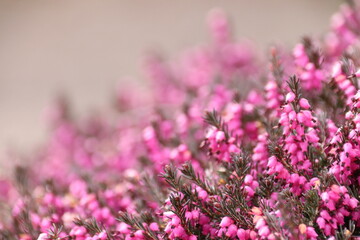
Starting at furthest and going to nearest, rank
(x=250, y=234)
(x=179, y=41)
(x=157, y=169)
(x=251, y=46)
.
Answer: (x=179, y=41), (x=251, y=46), (x=157, y=169), (x=250, y=234)

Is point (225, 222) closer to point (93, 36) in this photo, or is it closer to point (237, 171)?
point (237, 171)

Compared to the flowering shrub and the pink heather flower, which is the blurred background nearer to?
the flowering shrub

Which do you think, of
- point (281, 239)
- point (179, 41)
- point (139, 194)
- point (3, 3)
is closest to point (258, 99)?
point (139, 194)

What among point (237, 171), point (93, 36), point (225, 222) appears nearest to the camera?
point (225, 222)

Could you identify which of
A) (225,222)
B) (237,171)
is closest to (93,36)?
(237,171)

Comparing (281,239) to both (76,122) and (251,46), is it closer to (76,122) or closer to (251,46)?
(76,122)

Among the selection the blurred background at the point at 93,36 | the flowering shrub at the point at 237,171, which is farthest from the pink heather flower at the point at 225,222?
the blurred background at the point at 93,36
